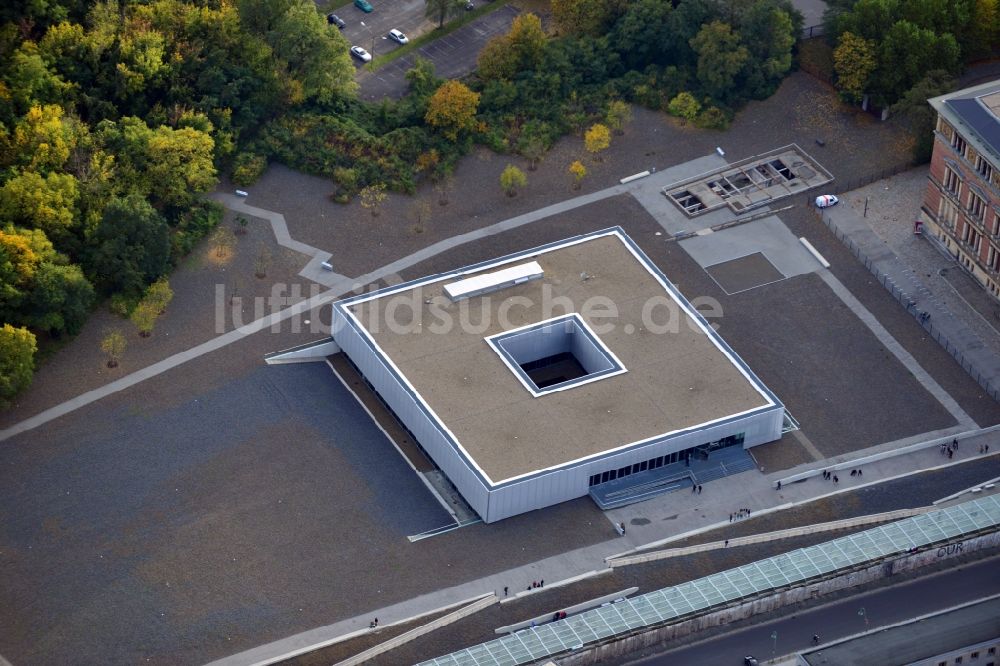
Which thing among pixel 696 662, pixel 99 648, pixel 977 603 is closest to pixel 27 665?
pixel 99 648

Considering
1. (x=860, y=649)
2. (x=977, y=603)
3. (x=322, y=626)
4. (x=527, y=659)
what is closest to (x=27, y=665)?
(x=322, y=626)

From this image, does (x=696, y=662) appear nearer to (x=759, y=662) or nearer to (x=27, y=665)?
(x=759, y=662)

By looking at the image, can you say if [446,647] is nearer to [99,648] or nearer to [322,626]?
[322,626]

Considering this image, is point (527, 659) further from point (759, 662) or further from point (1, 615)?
point (1, 615)

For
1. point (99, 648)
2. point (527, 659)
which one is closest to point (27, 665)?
point (99, 648)
